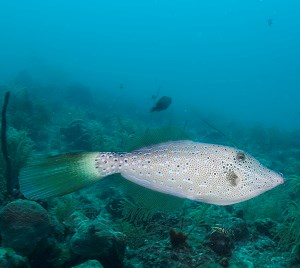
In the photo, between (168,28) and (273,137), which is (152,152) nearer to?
(273,137)

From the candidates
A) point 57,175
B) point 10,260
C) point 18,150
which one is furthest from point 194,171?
point 18,150

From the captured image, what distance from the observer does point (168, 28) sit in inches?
7362

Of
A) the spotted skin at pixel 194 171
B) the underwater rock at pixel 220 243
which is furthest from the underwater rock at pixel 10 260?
the underwater rock at pixel 220 243

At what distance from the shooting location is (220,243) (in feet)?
12.1

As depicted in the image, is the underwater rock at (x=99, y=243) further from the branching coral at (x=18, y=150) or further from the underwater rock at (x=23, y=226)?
the branching coral at (x=18, y=150)

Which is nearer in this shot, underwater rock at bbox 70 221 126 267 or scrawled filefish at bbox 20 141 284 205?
scrawled filefish at bbox 20 141 284 205

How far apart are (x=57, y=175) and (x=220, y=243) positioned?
2.58 metres

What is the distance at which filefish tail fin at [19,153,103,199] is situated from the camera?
190 centimetres

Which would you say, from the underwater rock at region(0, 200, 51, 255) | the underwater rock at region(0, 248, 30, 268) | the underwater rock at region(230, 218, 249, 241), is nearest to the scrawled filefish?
the underwater rock at region(0, 248, 30, 268)

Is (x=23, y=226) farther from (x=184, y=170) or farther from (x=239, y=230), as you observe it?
(x=239, y=230)

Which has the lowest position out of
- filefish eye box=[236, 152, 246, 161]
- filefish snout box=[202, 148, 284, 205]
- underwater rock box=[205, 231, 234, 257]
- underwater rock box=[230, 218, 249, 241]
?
underwater rock box=[230, 218, 249, 241]

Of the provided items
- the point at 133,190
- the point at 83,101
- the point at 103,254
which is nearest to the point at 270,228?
the point at 103,254

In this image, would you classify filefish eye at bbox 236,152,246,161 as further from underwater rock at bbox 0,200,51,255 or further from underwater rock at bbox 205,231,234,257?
underwater rock at bbox 0,200,51,255

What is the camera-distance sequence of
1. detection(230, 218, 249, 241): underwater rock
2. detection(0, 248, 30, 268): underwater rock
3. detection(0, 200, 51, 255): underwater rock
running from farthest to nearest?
detection(230, 218, 249, 241): underwater rock
detection(0, 200, 51, 255): underwater rock
detection(0, 248, 30, 268): underwater rock
